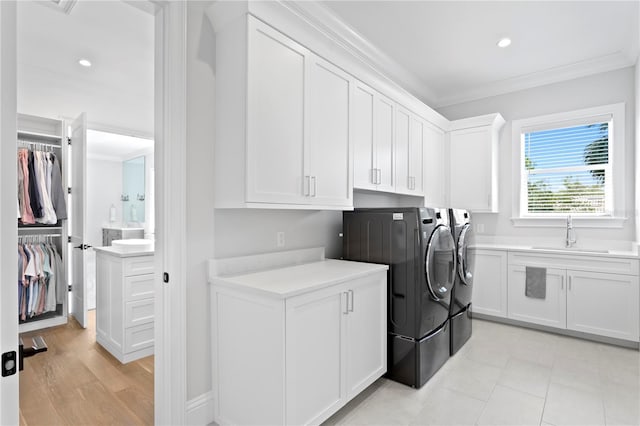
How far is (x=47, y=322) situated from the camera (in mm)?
3656

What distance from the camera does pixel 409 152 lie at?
11.3ft

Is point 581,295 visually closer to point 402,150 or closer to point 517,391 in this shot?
point 517,391

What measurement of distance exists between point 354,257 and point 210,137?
57.9 inches

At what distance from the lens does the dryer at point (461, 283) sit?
3.02 metres

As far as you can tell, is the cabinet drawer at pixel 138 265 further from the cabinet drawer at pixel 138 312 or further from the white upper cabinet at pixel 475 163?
the white upper cabinet at pixel 475 163

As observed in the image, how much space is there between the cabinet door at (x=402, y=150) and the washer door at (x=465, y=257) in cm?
69

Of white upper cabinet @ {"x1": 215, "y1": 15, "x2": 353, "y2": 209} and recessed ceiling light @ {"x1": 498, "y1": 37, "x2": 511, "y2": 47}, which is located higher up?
recessed ceiling light @ {"x1": 498, "y1": 37, "x2": 511, "y2": 47}

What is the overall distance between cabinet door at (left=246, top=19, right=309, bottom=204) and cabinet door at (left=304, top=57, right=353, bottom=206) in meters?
0.09

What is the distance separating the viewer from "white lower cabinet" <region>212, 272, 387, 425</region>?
1686mm

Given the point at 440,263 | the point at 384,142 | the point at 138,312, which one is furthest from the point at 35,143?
the point at 440,263

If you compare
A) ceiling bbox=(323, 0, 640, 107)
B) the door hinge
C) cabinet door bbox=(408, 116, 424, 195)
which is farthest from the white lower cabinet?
ceiling bbox=(323, 0, 640, 107)

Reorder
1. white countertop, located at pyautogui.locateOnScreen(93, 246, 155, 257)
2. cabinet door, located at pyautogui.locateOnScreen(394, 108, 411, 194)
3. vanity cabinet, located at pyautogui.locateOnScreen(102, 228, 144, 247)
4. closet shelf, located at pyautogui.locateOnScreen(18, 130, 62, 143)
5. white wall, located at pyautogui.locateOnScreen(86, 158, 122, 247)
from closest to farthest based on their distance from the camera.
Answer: white countertop, located at pyautogui.locateOnScreen(93, 246, 155, 257) → cabinet door, located at pyautogui.locateOnScreen(394, 108, 411, 194) → closet shelf, located at pyautogui.locateOnScreen(18, 130, 62, 143) → vanity cabinet, located at pyautogui.locateOnScreen(102, 228, 144, 247) → white wall, located at pyautogui.locateOnScreen(86, 158, 122, 247)

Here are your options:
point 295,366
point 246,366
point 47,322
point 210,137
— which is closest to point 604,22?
point 210,137

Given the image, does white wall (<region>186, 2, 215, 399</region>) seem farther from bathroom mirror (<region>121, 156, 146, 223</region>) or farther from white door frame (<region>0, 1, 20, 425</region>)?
bathroom mirror (<region>121, 156, 146, 223</region>)
